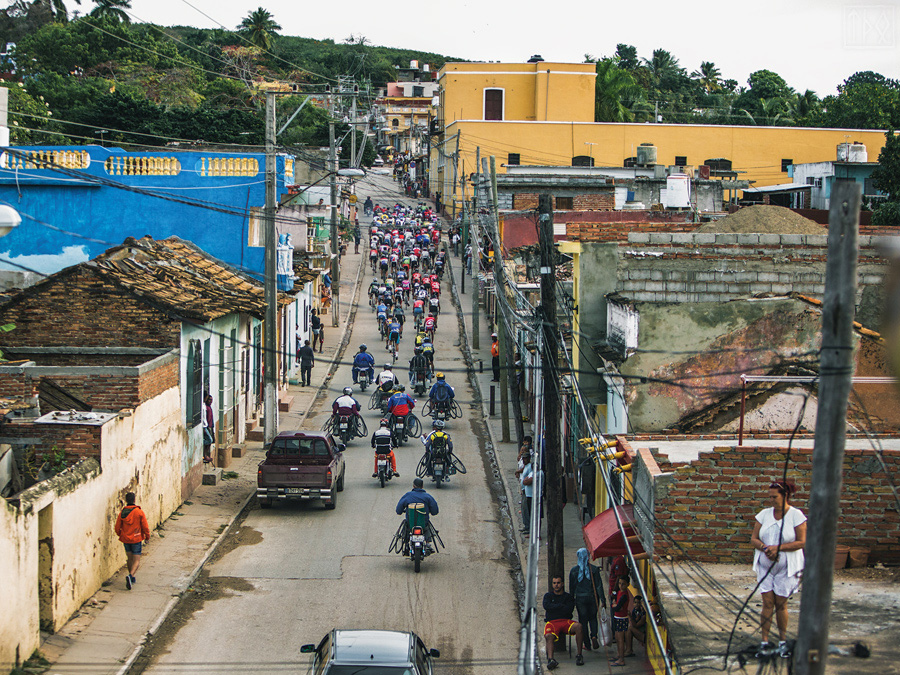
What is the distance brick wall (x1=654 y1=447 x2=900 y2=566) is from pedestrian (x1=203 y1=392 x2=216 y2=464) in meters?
14.3

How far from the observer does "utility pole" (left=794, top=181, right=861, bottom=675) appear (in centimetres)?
739

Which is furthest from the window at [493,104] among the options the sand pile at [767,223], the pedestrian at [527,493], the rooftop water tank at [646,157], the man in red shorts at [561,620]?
the man in red shorts at [561,620]

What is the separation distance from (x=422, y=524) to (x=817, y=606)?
11319 millimetres

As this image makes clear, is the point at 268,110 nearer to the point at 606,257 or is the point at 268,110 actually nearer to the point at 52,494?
the point at 606,257

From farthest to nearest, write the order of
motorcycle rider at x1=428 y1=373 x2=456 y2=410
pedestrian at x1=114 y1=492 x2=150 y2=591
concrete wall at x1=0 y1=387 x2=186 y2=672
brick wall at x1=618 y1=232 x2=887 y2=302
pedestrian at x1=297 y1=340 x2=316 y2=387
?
pedestrian at x1=297 y1=340 x2=316 y2=387
motorcycle rider at x1=428 y1=373 x2=456 y2=410
brick wall at x1=618 y1=232 x2=887 y2=302
pedestrian at x1=114 y1=492 x2=150 y2=591
concrete wall at x1=0 y1=387 x2=186 y2=672

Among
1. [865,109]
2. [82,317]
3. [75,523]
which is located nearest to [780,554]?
[75,523]

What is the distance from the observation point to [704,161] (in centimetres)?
7531

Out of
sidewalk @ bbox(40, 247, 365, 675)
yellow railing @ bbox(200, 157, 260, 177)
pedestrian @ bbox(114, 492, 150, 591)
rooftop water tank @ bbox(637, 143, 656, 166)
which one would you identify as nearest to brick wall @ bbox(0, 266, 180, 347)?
sidewalk @ bbox(40, 247, 365, 675)

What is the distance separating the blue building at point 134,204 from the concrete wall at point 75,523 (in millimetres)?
12457

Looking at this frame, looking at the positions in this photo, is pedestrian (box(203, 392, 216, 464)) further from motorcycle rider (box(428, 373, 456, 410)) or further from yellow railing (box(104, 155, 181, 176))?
yellow railing (box(104, 155, 181, 176))

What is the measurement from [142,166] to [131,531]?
19.2m

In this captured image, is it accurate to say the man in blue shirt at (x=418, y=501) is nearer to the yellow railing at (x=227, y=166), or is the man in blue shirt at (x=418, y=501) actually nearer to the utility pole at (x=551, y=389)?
the utility pole at (x=551, y=389)

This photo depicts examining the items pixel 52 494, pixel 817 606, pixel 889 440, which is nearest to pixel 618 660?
pixel 889 440

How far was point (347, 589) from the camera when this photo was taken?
56.2 feet
